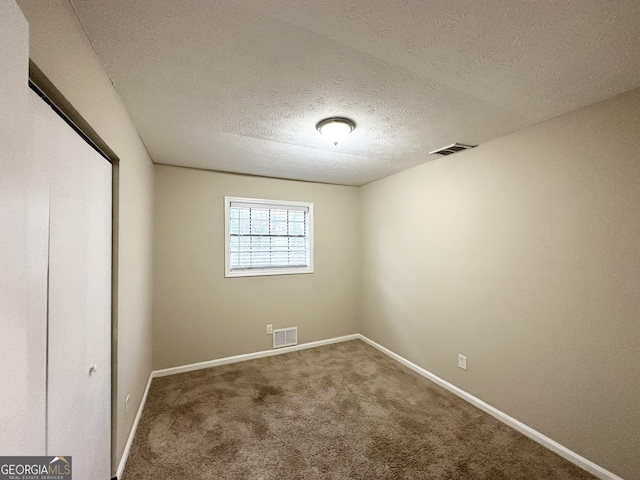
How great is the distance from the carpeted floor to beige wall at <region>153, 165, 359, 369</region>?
0.48 meters

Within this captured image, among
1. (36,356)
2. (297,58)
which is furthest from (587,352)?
(36,356)

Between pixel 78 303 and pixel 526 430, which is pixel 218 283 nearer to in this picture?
pixel 78 303

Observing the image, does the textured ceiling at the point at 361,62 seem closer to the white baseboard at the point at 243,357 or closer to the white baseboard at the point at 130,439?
the white baseboard at the point at 130,439

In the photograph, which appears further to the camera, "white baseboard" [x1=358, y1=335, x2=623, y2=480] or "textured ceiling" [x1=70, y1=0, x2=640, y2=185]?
"white baseboard" [x1=358, y1=335, x2=623, y2=480]

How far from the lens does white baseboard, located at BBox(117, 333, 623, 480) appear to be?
5.87 feet

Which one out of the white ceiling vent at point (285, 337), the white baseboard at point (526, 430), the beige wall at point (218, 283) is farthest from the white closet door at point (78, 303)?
the white baseboard at point (526, 430)

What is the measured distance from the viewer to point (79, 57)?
1.15 m

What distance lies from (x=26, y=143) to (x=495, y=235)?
2.88 meters

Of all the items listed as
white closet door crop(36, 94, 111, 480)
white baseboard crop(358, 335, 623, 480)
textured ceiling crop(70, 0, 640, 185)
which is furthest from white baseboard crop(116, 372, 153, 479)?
white baseboard crop(358, 335, 623, 480)

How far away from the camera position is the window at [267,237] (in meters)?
3.53

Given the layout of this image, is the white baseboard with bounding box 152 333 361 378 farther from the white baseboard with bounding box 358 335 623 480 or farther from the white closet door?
the white closet door

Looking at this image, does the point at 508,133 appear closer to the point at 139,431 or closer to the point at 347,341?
the point at 347,341

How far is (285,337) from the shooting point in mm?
3725

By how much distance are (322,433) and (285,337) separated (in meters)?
1.68
